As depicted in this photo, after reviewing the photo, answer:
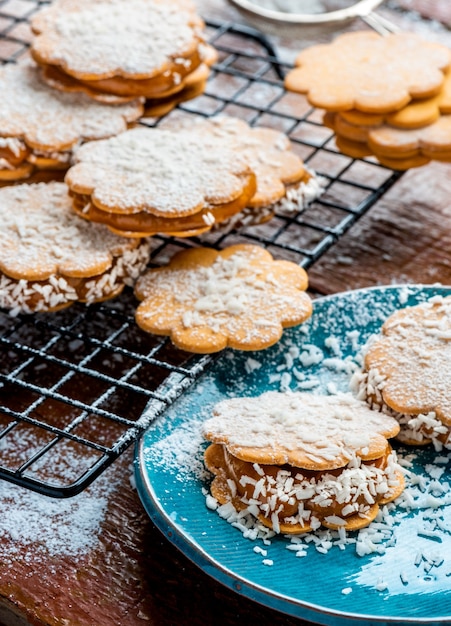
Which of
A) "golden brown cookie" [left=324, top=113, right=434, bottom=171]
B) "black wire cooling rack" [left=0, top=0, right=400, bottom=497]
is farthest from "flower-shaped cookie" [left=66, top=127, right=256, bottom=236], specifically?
"golden brown cookie" [left=324, top=113, right=434, bottom=171]

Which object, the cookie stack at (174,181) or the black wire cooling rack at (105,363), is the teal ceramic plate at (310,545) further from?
the cookie stack at (174,181)

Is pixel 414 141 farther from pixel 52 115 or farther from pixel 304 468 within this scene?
pixel 304 468

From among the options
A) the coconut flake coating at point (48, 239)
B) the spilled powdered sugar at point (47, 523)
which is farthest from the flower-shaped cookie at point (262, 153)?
the spilled powdered sugar at point (47, 523)

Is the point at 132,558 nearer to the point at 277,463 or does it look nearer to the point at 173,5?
the point at 277,463

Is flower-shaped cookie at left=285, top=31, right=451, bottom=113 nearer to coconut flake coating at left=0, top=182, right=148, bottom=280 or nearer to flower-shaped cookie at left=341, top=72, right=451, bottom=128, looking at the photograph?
flower-shaped cookie at left=341, top=72, right=451, bottom=128

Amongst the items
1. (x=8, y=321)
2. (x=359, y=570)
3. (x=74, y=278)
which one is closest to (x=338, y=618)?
(x=359, y=570)

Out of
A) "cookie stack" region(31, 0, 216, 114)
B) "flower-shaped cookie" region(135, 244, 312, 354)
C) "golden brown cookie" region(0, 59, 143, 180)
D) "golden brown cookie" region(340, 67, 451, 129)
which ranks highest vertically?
"cookie stack" region(31, 0, 216, 114)
